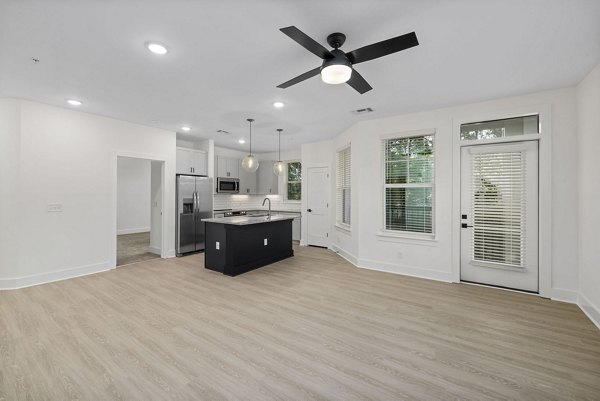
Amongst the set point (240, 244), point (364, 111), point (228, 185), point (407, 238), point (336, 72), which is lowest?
point (240, 244)

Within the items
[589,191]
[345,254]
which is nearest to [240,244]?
[345,254]

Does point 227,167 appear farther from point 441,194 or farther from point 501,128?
point 501,128

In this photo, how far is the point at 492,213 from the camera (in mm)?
3961

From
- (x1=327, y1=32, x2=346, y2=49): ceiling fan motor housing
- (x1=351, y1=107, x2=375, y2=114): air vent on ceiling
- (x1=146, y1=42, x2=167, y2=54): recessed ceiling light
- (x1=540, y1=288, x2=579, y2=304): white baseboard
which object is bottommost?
(x1=540, y1=288, x2=579, y2=304): white baseboard

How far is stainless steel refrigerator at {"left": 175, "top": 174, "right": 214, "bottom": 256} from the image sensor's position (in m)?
5.88

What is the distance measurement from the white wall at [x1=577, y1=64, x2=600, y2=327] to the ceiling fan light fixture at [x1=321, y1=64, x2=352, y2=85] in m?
2.92

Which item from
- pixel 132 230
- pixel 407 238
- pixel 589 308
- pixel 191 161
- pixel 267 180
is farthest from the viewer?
pixel 132 230

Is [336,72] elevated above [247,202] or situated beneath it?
elevated above

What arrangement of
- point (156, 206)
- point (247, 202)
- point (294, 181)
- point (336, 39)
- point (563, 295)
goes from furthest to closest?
point (247, 202) < point (294, 181) < point (156, 206) < point (563, 295) < point (336, 39)

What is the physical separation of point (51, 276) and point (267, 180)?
212 inches

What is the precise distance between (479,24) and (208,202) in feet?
19.3

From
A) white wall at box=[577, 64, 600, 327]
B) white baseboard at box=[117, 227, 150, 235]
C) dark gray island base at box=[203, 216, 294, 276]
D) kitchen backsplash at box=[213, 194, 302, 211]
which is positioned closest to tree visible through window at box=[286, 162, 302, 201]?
kitchen backsplash at box=[213, 194, 302, 211]

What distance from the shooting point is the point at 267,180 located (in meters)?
8.31

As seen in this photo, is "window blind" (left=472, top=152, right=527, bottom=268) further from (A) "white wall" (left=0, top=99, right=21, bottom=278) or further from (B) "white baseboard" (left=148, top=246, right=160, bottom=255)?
(A) "white wall" (left=0, top=99, right=21, bottom=278)
